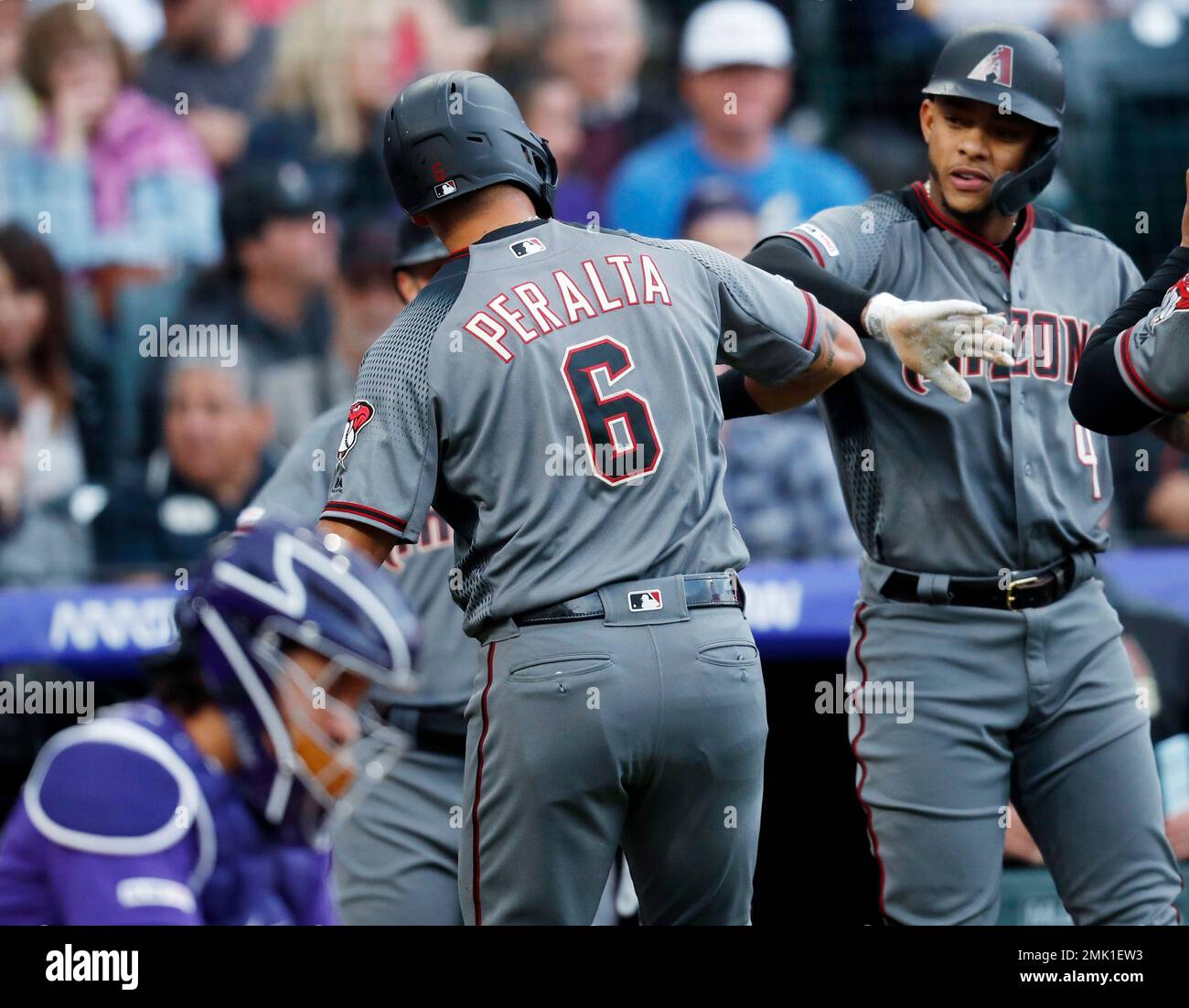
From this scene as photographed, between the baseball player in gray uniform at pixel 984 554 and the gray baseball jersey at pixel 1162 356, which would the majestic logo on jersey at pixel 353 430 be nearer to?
the baseball player in gray uniform at pixel 984 554

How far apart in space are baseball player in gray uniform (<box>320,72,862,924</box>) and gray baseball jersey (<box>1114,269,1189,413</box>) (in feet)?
2.62

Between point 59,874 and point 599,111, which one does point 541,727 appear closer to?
point 59,874

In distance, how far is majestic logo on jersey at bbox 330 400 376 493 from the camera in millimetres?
3186

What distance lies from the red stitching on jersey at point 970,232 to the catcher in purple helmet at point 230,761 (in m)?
1.63

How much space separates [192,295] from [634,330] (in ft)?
12.2

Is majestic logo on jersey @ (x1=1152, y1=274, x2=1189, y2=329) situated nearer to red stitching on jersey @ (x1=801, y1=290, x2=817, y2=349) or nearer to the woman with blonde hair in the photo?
red stitching on jersey @ (x1=801, y1=290, x2=817, y2=349)

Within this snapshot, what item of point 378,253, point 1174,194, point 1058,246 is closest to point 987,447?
point 1058,246

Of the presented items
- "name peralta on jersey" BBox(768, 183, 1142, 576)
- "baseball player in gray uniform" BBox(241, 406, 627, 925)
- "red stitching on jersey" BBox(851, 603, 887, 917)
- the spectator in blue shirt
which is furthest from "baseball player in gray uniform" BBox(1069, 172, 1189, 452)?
the spectator in blue shirt

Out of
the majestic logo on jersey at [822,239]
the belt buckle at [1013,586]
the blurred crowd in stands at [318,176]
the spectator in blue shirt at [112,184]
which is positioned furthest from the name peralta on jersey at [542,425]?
the spectator in blue shirt at [112,184]

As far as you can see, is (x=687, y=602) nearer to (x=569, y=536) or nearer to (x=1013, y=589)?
(x=569, y=536)

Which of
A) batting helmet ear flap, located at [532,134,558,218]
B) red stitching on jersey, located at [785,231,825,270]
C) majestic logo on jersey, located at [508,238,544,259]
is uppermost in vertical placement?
batting helmet ear flap, located at [532,134,558,218]

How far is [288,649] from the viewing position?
224cm

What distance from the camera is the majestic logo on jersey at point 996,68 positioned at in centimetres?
372
